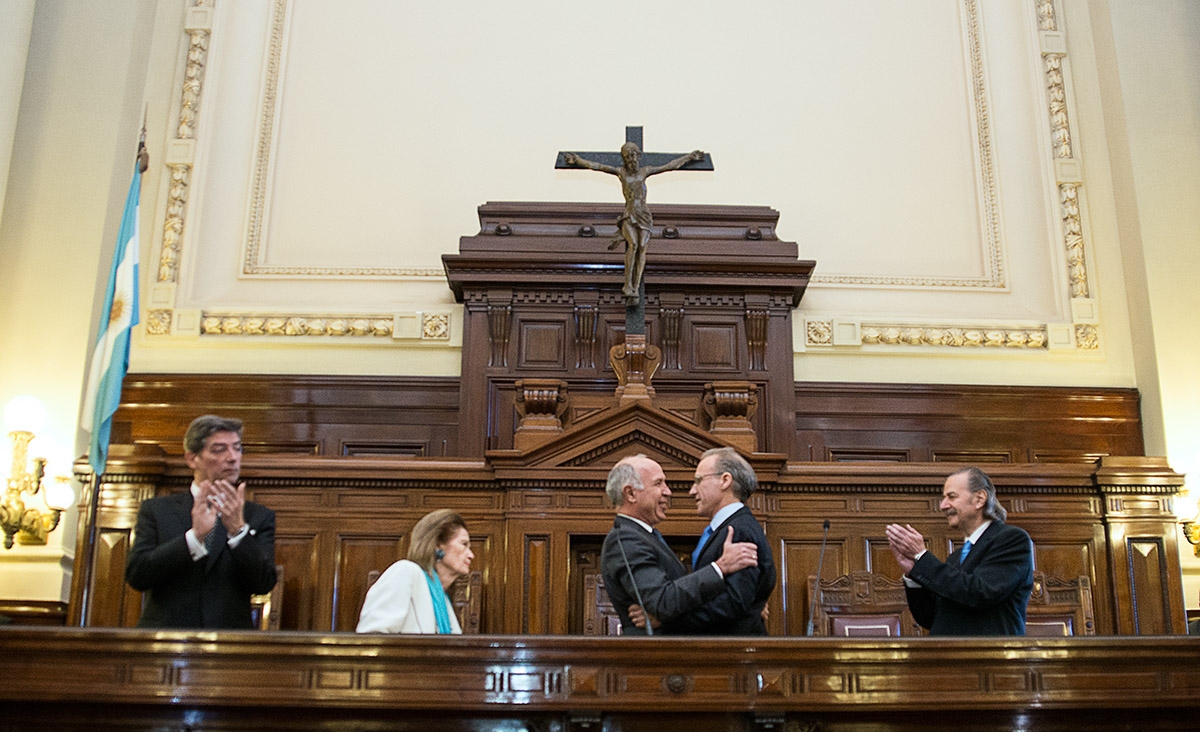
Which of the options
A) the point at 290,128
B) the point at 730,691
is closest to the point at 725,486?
the point at 730,691

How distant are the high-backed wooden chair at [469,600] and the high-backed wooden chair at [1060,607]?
9.47 feet

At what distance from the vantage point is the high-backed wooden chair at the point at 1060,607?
611 cm

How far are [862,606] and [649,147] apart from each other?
13.6 ft

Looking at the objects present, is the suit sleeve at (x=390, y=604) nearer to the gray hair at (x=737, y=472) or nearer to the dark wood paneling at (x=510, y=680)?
the dark wood paneling at (x=510, y=680)

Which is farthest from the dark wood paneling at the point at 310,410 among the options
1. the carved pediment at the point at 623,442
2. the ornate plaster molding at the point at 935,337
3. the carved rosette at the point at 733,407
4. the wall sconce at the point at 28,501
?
the ornate plaster molding at the point at 935,337

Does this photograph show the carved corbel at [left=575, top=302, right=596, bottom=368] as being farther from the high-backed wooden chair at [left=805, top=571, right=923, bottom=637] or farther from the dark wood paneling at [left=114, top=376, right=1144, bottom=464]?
the high-backed wooden chair at [left=805, top=571, right=923, bottom=637]

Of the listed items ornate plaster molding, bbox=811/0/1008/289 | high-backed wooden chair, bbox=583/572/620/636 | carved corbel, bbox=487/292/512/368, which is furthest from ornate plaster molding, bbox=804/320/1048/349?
high-backed wooden chair, bbox=583/572/620/636

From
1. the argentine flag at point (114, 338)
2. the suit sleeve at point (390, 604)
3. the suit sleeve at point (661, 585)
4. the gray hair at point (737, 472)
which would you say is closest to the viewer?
the suit sleeve at point (661, 585)

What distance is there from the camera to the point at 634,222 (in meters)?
7.05

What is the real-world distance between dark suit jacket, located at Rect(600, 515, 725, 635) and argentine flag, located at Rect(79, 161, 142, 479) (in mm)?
3394

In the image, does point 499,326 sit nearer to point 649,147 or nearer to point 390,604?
point 649,147

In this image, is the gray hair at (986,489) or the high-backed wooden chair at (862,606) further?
the high-backed wooden chair at (862,606)

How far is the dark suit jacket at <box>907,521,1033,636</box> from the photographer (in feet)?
13.4

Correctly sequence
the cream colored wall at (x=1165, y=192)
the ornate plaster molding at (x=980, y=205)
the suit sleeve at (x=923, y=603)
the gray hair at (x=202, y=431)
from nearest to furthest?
the gray hair at (x=202, y=431), the suit sleeve at (x=923, y=603), the cream colored wall at (x=1165, y=192), the ornate plaster molding at (x=980, y=205)
